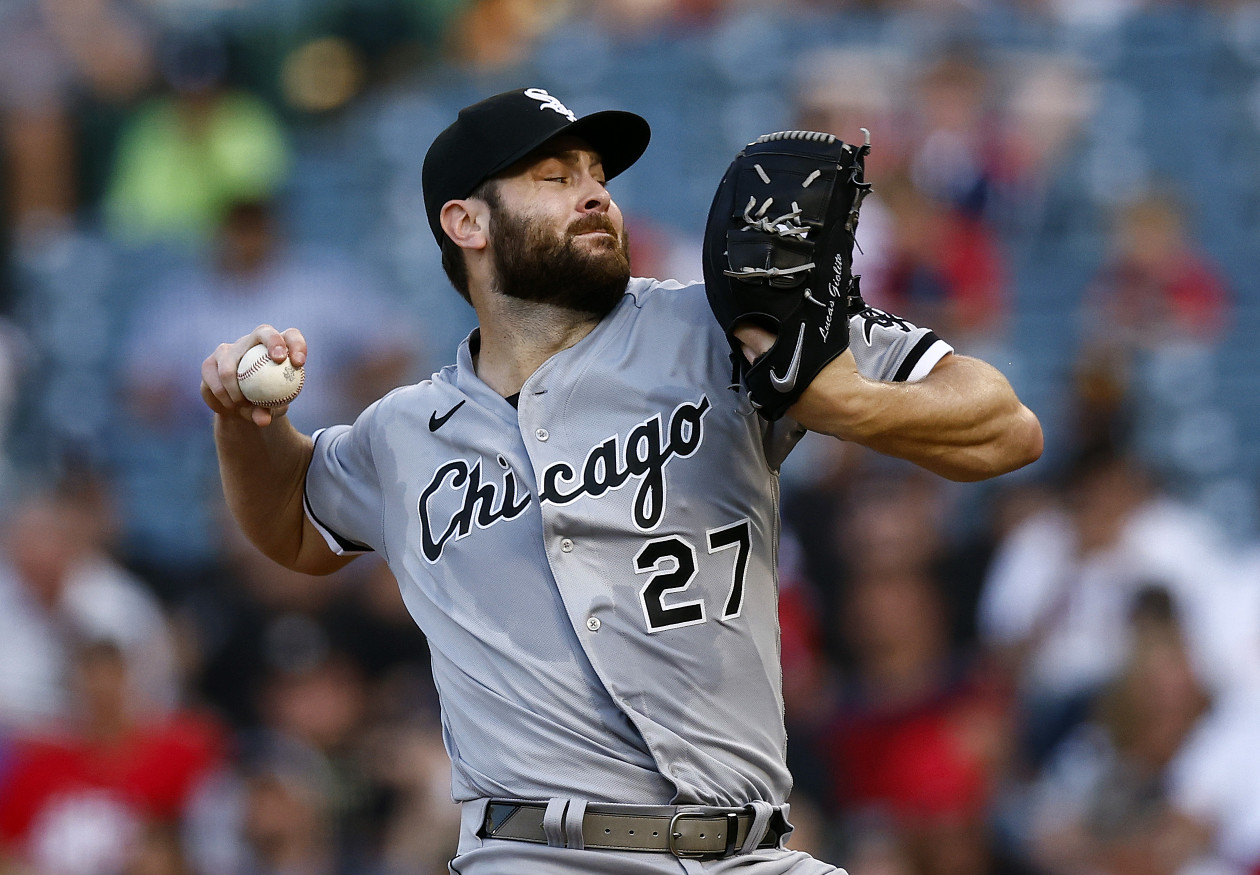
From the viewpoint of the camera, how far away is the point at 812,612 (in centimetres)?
604

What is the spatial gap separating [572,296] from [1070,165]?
17.7ft

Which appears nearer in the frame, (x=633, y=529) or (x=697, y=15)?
(x=633, y=529)

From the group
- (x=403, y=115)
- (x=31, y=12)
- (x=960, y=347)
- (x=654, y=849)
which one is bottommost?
(x=654, y=849)

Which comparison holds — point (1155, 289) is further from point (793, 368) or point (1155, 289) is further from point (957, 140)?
point (793, 368)

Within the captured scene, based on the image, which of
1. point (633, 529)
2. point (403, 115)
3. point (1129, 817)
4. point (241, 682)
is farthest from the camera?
point (403, 115)

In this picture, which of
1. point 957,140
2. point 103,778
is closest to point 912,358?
point 103,778

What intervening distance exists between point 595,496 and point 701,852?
2.02 ft

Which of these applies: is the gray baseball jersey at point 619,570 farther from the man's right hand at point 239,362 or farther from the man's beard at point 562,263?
the man's right hand at point 239,362

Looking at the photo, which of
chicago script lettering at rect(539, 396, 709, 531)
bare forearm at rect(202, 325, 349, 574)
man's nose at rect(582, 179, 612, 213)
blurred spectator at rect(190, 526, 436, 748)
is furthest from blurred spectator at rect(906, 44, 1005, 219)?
chicago script lettering at rect(539, 396, 709, 531)

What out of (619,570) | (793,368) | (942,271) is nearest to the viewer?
(793,368)

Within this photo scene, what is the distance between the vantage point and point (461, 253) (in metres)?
3.00

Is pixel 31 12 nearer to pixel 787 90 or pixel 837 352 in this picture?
pixel 787 90

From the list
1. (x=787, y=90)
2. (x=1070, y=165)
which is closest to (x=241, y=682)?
(x=787, y=90)

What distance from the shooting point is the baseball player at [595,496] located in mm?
2512
